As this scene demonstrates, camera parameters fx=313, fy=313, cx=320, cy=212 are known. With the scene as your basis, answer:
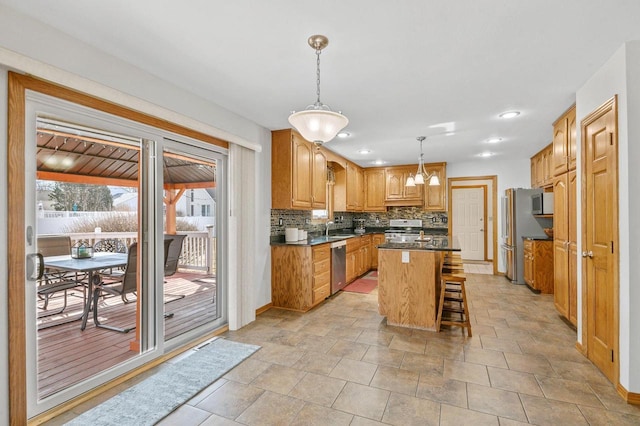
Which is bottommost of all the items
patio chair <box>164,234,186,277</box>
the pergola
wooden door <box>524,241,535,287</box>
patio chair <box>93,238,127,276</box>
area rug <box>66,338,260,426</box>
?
area rug <box>66,338,260,426</box>

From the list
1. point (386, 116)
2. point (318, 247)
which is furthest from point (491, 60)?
point (318, 247)

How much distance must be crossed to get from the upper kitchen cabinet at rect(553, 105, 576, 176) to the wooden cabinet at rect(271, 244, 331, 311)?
3016mm

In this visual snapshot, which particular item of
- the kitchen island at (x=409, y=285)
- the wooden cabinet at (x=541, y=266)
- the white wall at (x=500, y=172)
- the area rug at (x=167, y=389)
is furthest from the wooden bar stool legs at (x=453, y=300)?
the white wall at (x=500, y=172)

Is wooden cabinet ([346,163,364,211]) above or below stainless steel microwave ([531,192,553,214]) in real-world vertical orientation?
above

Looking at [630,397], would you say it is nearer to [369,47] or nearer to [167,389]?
[369,47]

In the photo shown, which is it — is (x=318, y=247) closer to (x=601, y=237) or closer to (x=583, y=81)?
(x=601, y=237)

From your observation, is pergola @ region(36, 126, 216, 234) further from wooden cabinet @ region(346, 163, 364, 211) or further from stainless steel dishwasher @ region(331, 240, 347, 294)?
wooden cabinet @ region(346, 163, 364, 211)

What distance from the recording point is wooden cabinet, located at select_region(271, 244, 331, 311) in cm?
409

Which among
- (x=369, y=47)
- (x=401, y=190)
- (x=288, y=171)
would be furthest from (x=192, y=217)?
(x=401, y=190)

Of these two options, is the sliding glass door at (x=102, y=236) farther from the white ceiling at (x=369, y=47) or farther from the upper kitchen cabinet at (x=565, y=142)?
the upper kitchen cabinet at (x=565, y=142)

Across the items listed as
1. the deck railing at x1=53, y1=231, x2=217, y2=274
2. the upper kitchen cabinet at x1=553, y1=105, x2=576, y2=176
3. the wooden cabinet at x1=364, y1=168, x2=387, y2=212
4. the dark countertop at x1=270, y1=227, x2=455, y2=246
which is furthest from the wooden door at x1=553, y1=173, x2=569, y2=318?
the deck railing at x1=53, y1=231, x2=217, y2=274

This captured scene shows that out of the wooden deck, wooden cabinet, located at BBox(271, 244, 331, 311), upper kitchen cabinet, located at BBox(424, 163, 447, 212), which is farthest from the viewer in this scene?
upper kitchen cabinet, located at BBox(424, 163, 447, 212)

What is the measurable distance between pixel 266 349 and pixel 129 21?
2732mm

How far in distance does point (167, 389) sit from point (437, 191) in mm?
6030
